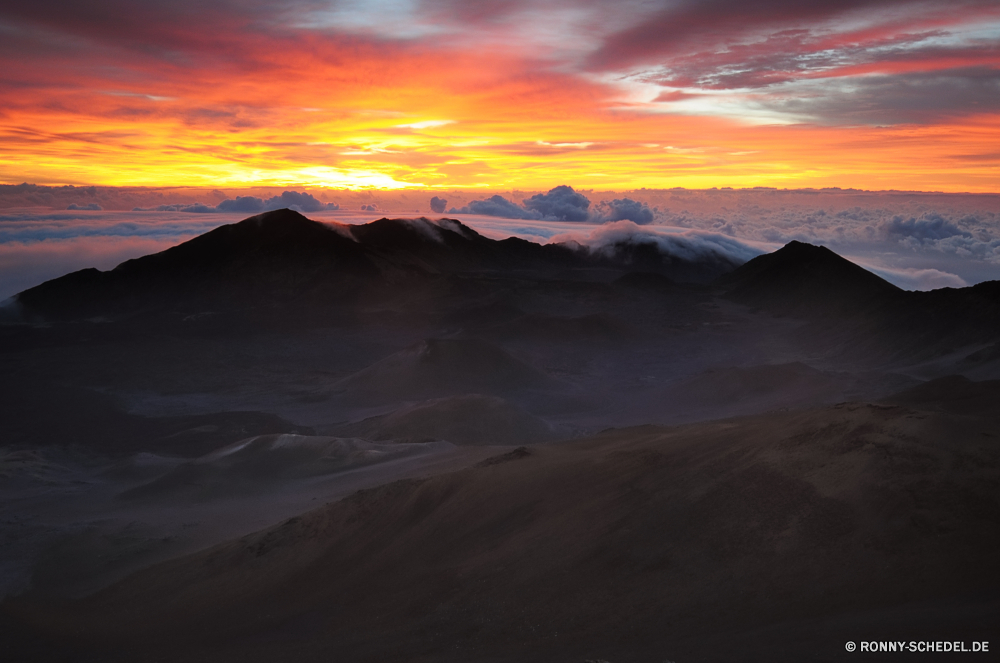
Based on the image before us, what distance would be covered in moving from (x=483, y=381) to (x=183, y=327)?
53096mm

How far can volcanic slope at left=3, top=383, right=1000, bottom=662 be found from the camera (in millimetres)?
12953

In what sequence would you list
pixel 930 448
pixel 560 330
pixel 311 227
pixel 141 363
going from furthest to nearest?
pixel 311 227, pixel 560 330, pixel 141 363, pixel 930 448

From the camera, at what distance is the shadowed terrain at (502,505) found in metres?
13.8

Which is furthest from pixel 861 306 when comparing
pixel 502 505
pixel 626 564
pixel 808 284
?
pixel 626 564

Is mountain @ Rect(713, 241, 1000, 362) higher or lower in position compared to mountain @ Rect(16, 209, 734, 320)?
lower

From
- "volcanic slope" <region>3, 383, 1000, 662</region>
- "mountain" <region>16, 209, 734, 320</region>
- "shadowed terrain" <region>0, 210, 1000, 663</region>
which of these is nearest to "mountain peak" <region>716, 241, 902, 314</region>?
"shadowed terrain" <region>0, 210, 1000, 663</region>

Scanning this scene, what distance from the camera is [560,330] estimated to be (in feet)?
290

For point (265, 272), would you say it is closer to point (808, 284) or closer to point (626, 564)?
point (808, 284)

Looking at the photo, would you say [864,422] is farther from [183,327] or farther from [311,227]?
[311,227]

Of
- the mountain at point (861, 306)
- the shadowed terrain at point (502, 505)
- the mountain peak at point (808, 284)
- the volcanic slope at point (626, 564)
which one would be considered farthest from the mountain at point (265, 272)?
the volcanic slope at point (626, 564)

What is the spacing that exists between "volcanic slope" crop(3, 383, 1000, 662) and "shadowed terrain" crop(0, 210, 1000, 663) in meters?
0.07

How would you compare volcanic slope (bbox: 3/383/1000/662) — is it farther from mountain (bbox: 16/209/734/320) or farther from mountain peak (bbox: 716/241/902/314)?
mountain (bbox: 16/209/734/320)

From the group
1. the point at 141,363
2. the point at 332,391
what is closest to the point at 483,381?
the point at 332,391

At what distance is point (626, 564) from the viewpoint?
1593cm
